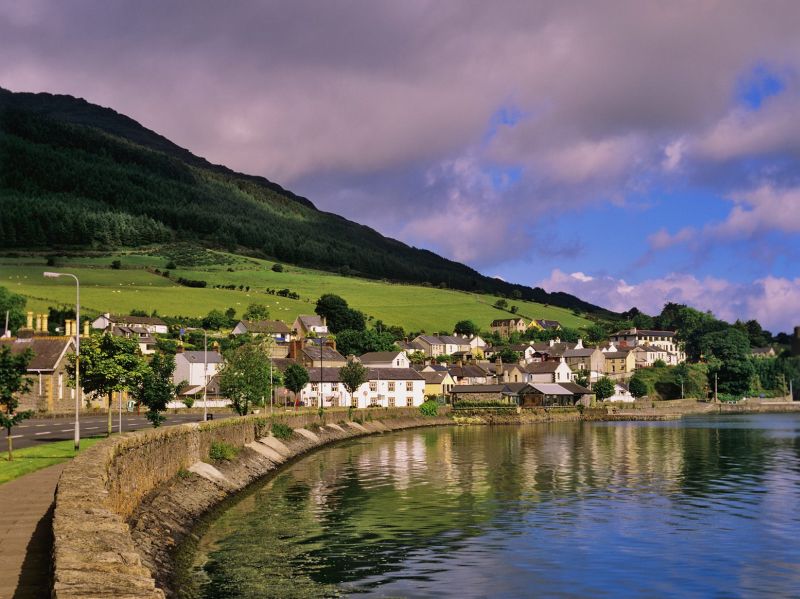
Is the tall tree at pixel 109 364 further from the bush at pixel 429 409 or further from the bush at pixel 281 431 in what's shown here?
the bush at pixel 429 409

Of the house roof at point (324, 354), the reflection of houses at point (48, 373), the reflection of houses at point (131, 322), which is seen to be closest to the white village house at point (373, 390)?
the house roof at point (324, 354)

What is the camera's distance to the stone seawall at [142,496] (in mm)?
16391

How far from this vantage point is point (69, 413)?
105 meters

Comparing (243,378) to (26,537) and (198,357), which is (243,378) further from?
(26,537)

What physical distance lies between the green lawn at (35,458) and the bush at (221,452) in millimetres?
8508

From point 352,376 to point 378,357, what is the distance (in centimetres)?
3549

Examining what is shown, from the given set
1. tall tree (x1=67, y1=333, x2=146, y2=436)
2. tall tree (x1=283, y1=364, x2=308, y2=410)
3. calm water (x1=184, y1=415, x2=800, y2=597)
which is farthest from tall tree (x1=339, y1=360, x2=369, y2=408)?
tall tree (x1=67, y1=333, x2=146, y2=436)

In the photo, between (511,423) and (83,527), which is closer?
(83,527)

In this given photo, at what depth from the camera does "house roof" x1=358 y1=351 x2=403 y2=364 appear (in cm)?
19048

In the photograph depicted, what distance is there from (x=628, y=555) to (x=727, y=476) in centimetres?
3468

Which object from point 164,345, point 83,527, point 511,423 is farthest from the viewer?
point 164,345

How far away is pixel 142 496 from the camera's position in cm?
3678

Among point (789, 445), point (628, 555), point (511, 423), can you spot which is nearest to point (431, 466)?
point (628, 555)

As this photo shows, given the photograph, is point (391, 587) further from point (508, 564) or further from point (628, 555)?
point (628, 555)
